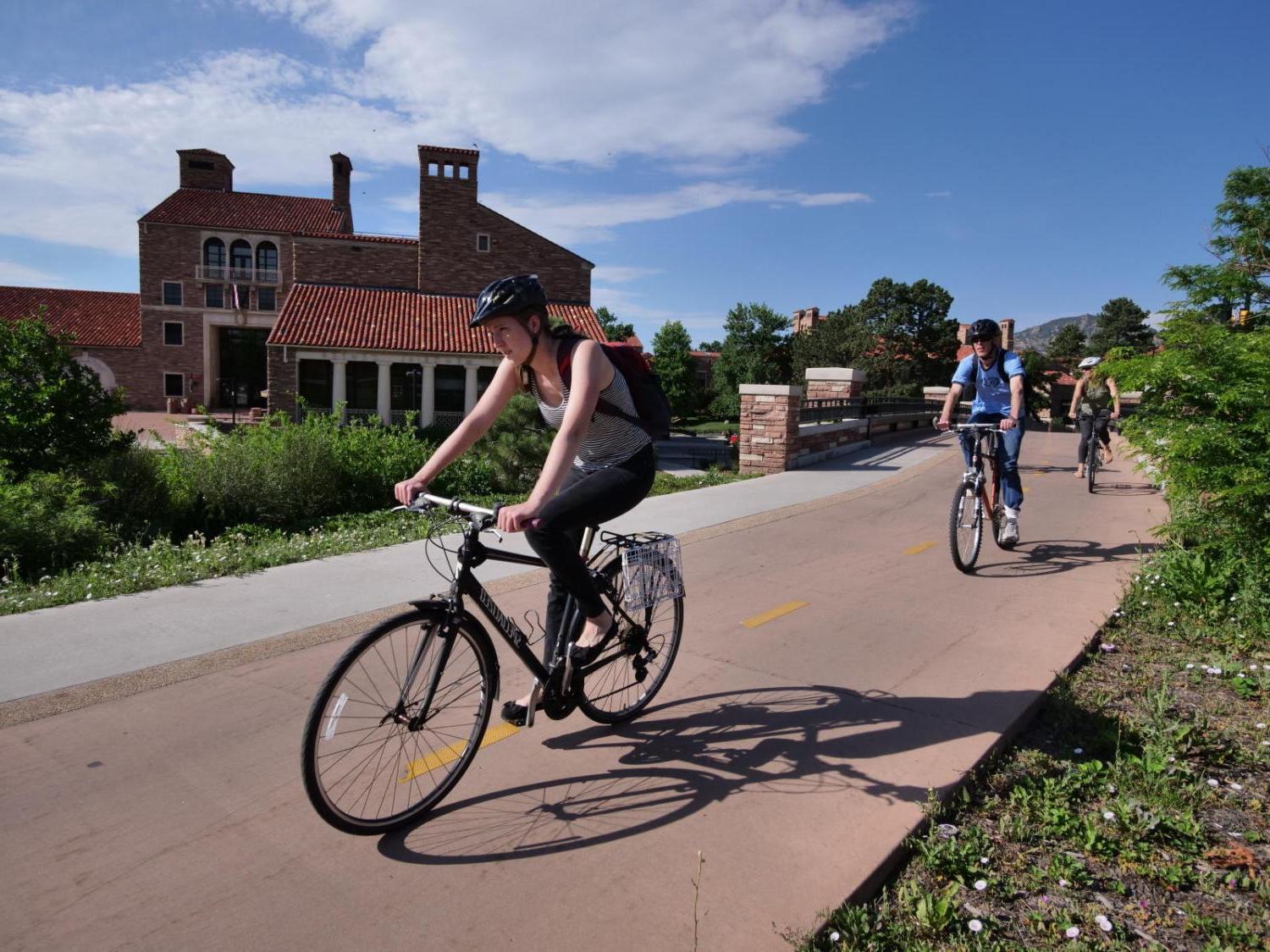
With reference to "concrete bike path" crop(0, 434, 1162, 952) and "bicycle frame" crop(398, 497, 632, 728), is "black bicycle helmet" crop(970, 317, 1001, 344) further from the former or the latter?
"bicycle frame" crop(398, 497, 632, 728)

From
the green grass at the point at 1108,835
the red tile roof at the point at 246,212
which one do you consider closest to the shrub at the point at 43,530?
the green grass at the point at 1108,835

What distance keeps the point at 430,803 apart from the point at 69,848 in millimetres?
1213

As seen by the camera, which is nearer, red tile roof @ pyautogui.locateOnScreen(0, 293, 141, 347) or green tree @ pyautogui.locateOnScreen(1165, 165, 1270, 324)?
green tree @ pyautogui.locateOnScreen(1165, 165, 1270, 324)

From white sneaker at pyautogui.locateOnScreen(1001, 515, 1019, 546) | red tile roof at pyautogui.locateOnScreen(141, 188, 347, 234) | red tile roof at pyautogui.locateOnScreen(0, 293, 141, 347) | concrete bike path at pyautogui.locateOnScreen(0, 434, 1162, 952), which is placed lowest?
concrete bike path at pyautogui.locateOnScreen(0, 434, 1162, 952)

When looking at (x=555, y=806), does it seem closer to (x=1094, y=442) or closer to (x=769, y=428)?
(x=769, y=428)

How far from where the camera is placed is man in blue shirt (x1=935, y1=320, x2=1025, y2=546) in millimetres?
7008

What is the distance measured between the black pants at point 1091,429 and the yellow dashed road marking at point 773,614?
8.51 meters

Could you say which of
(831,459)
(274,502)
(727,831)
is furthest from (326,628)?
(831,459)

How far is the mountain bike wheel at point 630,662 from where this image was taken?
372 cm

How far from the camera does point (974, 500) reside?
22.9 feet

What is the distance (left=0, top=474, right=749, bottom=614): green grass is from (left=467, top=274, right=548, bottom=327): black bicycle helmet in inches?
169

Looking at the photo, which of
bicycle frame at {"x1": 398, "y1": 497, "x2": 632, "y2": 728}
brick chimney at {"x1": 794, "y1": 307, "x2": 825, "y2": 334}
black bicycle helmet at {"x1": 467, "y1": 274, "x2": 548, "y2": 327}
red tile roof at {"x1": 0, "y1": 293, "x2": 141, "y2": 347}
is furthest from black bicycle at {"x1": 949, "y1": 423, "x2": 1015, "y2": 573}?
brick chimney at {"x1": 794, "y1": 307, "x2": 825, "y2": 334}

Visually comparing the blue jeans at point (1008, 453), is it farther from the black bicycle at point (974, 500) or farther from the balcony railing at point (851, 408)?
the balcony railing at point (851, 408)

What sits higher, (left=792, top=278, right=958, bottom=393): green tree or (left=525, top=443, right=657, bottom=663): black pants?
(left=792, top=278, right=958, bottom=393): green tree
